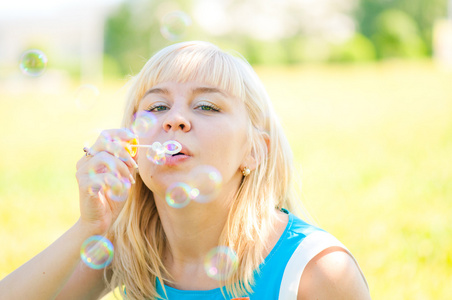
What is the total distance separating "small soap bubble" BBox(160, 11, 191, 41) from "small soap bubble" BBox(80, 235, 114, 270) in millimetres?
1451

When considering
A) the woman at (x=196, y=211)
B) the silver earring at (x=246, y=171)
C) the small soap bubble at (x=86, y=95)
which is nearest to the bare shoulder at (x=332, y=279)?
the woman at (x=196, y=211)

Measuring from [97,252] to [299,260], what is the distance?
746 mm

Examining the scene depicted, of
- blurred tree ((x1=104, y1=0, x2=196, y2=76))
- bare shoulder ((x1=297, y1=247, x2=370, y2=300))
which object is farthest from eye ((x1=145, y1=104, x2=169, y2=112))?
blurred tree ((x1=104, y1=0, x2=196, y2=76))

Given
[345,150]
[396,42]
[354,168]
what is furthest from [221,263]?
[396,42]

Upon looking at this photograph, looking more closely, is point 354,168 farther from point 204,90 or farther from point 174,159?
point 174,159

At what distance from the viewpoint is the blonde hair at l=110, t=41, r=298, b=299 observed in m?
1.83

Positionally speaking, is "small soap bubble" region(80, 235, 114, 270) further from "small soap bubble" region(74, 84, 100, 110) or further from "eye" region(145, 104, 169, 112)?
"small soap bubble" region(74, 84, 100, 110)

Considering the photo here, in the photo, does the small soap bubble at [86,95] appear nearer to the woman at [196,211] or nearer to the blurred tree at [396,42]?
the woman at [196,211]

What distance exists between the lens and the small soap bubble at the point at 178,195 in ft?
5.57

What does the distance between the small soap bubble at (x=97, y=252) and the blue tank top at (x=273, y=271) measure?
34 cm

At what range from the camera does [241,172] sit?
6.29 feet

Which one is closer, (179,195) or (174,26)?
(179,195)

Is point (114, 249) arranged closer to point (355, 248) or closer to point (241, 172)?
point (241, 172)

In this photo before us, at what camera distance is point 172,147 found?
1641mm
